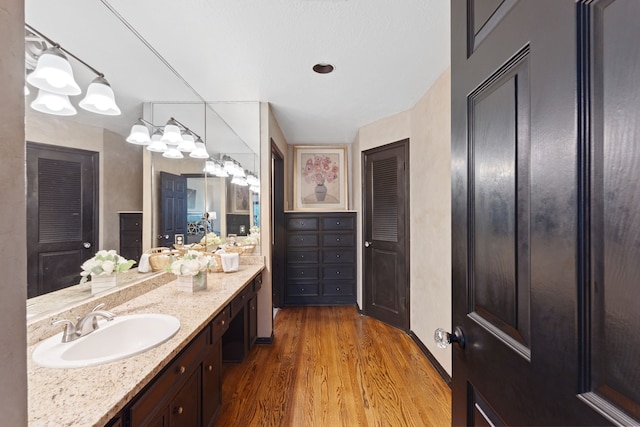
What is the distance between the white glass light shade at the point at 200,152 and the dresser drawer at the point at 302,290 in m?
2.15

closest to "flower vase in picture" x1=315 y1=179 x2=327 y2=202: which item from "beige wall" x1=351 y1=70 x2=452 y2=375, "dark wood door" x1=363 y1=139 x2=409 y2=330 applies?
"dark wood door" x1=363 y1=139 x2=409 y2=330

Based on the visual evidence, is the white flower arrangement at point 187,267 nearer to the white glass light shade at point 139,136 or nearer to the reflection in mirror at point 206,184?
the reflection in mirror at point 206,184

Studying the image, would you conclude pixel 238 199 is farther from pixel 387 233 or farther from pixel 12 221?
pixel 12 221

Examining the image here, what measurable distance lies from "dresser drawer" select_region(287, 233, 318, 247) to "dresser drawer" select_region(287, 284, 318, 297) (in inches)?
23.3

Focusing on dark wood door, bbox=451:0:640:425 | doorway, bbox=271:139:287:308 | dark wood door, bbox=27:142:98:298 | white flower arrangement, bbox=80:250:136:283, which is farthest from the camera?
doorway, bbox=271:139:287:308

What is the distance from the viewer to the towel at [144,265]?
1815 mm

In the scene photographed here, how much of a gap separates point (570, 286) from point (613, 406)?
16cm

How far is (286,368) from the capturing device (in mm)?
2330

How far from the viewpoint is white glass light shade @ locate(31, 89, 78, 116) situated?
114 centimetres

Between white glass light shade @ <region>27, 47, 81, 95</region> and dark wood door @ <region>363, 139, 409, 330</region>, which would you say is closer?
white glass light shade @ <region>27, 47, 81, 95</region>

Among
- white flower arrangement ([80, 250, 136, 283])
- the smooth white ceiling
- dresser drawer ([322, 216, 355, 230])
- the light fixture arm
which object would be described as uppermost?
the smooth white ceiling

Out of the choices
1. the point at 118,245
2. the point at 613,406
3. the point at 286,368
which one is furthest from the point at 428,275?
the point at 118,245

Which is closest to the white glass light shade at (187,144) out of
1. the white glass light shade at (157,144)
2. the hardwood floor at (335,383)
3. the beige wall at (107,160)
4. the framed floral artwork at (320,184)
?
the white glass light shade at (157,144)

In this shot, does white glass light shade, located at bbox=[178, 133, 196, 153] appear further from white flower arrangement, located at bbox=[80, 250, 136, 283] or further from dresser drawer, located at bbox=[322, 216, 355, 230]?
dresser drawer, located at bbox=[322, 216, 355, 230]
